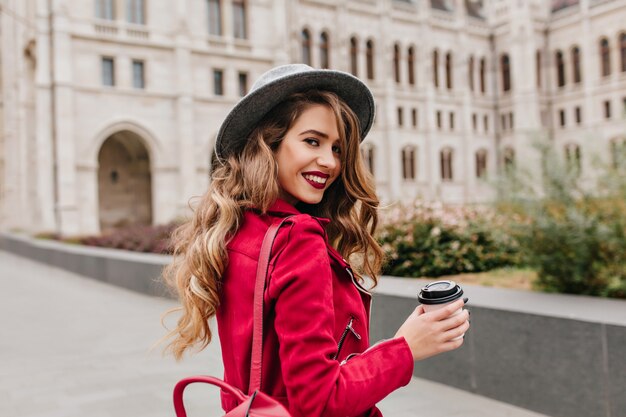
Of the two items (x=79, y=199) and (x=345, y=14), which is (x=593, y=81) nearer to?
(x=345, y=14)

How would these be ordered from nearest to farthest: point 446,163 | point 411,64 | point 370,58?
point 370,58 < point 411,64 < point 446,163

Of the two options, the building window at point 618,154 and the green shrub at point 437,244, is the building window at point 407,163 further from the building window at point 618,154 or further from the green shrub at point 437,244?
the building window at point 618,154

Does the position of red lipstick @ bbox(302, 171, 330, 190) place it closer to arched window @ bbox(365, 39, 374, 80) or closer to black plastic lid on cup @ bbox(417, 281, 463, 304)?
black plastic lid on cup @ bbox(417, 281, 463, 304)

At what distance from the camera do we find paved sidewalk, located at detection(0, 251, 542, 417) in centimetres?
411

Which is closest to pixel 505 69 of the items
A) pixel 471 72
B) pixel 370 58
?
pixel 471 72

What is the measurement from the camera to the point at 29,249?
18328 mm

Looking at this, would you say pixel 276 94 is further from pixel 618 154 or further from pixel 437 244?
pixel 437 244

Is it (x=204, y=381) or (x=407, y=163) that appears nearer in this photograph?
(x=204, y=381)

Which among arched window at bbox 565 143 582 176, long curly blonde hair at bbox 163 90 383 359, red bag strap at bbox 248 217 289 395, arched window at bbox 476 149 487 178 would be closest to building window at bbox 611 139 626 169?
arched window at bbox 565 143 582 176

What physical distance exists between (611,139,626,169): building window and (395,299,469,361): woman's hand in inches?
168

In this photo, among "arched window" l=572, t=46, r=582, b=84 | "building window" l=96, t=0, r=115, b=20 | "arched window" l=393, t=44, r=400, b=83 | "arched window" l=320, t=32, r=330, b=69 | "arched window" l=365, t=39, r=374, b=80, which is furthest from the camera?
"arched window" l=572, t=46, r=582, b=84

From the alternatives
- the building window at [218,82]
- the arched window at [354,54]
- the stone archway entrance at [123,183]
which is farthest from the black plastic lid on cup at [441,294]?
the arched window at [354,54]

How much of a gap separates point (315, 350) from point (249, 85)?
1122 inches

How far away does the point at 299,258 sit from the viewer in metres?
1.38
